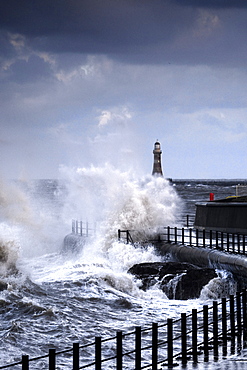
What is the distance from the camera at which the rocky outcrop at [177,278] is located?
16484mm

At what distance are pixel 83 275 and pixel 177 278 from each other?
3743 mm

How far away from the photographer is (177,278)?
17.1 m

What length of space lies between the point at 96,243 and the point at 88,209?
13.9 meters

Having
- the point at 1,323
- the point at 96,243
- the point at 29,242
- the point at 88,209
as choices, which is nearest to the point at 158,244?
the point at 96,243

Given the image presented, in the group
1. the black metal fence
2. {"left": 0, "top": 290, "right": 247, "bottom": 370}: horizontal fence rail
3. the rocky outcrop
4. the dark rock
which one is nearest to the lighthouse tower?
the black metal fence

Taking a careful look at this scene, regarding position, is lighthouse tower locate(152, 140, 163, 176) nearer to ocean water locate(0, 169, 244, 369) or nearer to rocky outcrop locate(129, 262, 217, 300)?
ocean water locate(0, 169, 244, 369)

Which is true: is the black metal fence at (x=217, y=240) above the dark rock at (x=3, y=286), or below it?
above

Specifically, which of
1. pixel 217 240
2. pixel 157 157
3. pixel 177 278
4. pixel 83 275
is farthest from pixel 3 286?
pixel 157 157

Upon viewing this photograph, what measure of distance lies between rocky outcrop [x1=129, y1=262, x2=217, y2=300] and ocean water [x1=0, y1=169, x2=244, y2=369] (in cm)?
29

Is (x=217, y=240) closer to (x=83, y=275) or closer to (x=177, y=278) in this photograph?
(x=177, y=278)

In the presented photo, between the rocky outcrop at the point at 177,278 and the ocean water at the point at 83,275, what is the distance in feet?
0.95

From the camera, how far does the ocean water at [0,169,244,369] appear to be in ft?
42.4

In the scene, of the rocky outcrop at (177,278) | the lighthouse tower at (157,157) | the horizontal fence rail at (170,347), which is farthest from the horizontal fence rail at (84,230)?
the lighthouse tower at (157,157)

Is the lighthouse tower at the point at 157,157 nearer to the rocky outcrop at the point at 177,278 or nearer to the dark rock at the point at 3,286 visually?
the rocky outcrop at the point at 177,278
